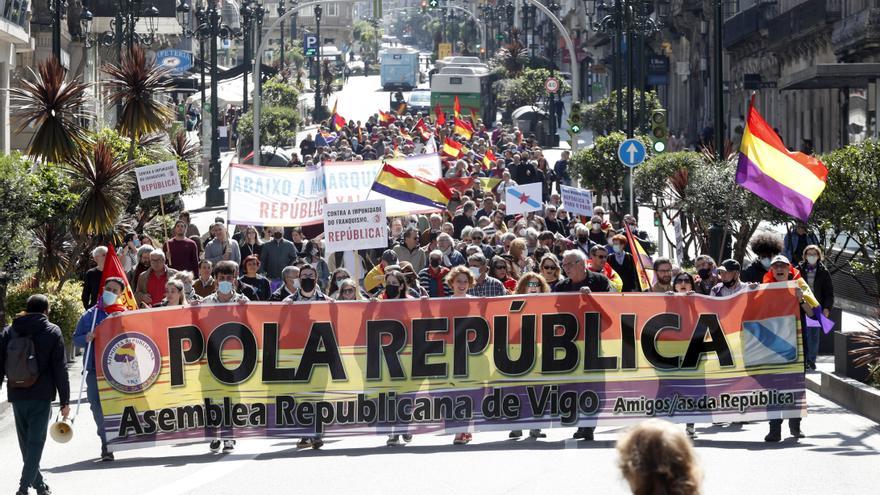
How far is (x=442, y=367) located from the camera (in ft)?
40.9

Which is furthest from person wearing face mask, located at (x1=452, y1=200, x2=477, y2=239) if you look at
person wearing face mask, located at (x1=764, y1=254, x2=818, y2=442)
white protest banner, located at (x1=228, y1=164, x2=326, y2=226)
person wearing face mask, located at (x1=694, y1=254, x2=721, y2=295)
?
person wearing face mask, located at (x1=764, y1=254, x2=818, y2=442)

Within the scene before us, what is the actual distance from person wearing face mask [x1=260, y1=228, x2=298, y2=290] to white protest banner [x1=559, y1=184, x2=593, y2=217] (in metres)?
5.80

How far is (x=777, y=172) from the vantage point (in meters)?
15.5

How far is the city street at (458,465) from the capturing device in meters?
10.7

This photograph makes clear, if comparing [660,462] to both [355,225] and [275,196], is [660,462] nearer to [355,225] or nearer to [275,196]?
[355,225]

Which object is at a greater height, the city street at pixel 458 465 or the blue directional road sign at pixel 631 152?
the blue directional road sign at pixel 631 152

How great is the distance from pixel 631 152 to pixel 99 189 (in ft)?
29.9

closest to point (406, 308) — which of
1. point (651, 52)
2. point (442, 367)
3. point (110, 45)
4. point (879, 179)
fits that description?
point (442, 367)

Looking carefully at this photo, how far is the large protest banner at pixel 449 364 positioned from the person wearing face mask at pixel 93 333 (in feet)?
0.30

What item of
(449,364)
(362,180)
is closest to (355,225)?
(362,180)

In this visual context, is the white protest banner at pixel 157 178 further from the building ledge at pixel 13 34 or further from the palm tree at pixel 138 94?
the building ledge at pixel 13 34

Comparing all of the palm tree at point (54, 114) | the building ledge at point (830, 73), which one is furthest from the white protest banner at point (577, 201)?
the palm tree at point (54, 114)

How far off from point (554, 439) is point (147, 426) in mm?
3100

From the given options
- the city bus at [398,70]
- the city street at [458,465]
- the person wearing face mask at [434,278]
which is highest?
the city bus at [398,70]
